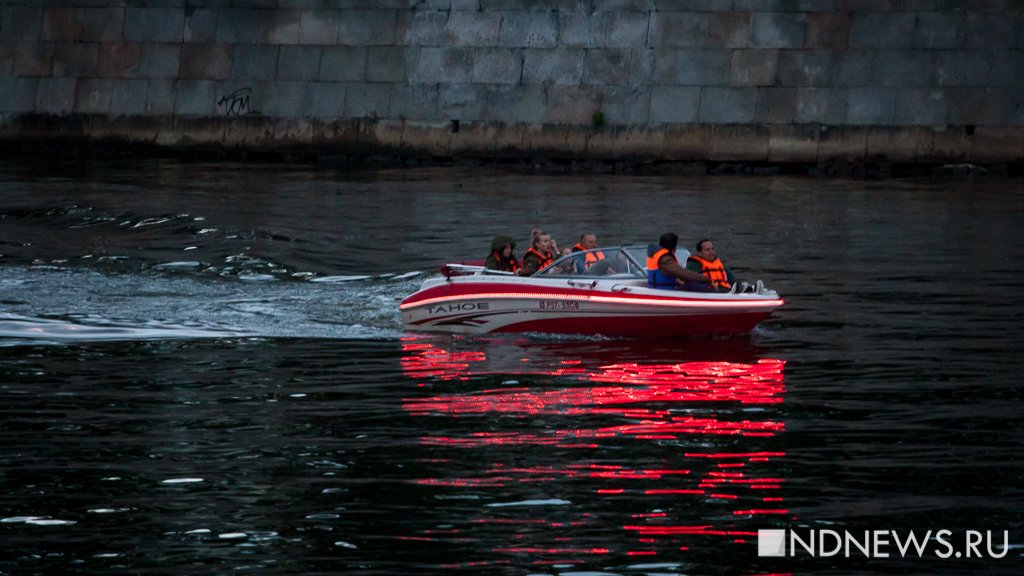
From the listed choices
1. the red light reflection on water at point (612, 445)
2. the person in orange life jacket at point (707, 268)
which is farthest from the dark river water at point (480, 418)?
the person in orange life jacket at point (707, 268)

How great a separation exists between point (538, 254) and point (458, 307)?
59.5 inches

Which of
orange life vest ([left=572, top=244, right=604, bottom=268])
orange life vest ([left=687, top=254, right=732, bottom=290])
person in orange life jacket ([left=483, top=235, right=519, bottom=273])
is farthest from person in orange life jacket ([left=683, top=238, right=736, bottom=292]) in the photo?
person in orange life jacket ([left=483, top=235, right=519, bottom=273])

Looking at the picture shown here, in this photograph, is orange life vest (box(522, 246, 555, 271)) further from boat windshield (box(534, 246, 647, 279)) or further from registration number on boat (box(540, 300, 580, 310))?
registration number on boat (box(540, 300, 580, 310))

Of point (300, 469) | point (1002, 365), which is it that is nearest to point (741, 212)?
point (1002, 365)

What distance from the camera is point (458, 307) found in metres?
18.5

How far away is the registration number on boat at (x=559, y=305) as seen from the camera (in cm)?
1789

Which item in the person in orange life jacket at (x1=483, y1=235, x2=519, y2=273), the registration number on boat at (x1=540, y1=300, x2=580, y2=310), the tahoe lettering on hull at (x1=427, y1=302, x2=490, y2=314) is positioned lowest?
the tahoe lettering on hull at (x1=427, y1=302, x2=490, y2=314)

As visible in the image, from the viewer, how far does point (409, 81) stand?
3900 centimetres

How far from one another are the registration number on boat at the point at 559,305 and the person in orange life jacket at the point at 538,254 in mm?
1273

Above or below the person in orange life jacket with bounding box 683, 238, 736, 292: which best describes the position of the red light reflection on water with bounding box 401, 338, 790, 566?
below

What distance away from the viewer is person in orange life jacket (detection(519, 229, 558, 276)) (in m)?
19.4

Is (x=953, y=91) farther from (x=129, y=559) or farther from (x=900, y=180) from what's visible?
(x=129, y=559)

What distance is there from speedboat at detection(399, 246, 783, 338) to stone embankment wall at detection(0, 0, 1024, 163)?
17.9 metres

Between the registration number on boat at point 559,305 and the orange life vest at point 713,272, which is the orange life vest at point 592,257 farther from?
the orange life vest at point 713,272
